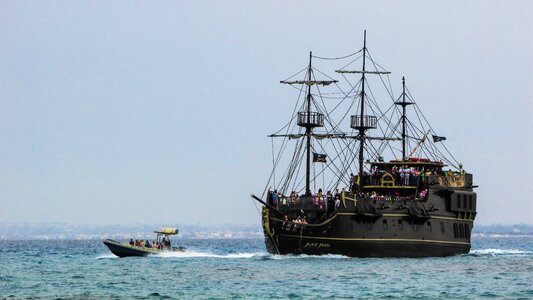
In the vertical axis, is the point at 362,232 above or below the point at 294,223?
below

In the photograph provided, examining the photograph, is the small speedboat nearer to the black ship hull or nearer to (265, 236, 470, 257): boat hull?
the black ship hull

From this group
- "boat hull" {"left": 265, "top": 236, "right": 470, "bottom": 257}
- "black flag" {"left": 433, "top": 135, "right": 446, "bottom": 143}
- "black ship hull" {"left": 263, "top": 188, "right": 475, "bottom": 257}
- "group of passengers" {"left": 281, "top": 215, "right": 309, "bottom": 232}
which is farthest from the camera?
"black flag" {"left": 433, "top": 135, "right": 446, "bottom": 143}

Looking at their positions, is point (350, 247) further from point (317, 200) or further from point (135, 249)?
point (135, 249)

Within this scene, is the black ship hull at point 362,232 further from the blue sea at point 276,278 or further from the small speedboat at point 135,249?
the small speedboat at point 135,249

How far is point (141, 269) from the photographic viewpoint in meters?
74.5

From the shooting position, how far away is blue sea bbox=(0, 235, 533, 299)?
2205 inches

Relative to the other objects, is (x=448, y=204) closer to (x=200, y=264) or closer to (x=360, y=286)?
(x=200, y=264)

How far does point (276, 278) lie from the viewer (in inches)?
2530

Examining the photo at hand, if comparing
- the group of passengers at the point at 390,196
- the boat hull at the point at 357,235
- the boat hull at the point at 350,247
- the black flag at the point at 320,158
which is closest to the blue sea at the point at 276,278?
the boat hull at the point at 350,247

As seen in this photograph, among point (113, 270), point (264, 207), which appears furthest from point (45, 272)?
Answer: point (264, 207)

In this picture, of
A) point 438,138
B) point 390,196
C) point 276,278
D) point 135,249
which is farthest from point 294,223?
point 438,138

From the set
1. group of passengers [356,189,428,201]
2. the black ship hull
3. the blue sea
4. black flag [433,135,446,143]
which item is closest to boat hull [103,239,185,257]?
the blue sea

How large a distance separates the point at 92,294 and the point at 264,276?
12807mm

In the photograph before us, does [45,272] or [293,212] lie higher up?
[293,212]
